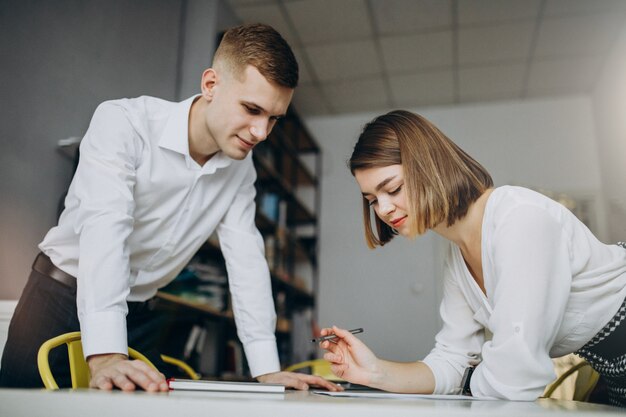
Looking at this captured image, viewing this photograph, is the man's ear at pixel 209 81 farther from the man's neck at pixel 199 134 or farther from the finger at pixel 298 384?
the finger at pixel 298 384

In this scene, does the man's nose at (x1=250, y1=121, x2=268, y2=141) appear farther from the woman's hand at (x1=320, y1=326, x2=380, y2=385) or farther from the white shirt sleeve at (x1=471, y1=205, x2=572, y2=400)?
the white shirt sleeve at (x1=471, y1=205, x2=572, y2=400)

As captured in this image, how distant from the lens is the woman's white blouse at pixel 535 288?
0.87 meters

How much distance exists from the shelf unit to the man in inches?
25.8

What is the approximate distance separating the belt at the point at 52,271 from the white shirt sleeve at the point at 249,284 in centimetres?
42

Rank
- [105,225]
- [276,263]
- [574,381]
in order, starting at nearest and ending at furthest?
1. [105,225]
2. [574,381]
3. [276,263]

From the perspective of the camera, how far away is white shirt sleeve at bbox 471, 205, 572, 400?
863 millimetres

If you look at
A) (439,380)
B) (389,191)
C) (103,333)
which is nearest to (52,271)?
(103,333)

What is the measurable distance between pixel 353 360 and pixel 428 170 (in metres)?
0.44

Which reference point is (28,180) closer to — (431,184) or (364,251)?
(431,184)

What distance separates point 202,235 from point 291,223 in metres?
2.73

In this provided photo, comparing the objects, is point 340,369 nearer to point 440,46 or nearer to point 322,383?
point 322,383

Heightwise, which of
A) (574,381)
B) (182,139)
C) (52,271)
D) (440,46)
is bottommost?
(574,381)

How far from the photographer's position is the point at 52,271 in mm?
1297

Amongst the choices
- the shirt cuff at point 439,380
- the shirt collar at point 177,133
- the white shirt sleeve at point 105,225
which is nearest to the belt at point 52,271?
the white shirt sleeve at point 105,225
